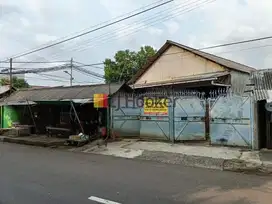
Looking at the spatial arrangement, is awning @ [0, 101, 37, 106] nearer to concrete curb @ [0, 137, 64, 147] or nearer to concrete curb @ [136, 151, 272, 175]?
concrete curb @ [0, 137, 64, 147]

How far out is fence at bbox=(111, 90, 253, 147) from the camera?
12508 mm

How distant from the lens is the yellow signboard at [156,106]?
49.6ft

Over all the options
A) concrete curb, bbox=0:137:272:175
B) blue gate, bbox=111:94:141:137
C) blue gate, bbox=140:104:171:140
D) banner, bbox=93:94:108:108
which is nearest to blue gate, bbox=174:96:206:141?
blue gate, bbox=140:104:171:140

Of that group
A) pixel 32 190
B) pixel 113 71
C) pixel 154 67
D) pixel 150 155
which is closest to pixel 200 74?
pixel 154 67

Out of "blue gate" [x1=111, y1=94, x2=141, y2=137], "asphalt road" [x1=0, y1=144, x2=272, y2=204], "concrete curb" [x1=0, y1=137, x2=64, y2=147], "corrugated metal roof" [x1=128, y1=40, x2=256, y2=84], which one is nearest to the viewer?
"asphalt road" [x1=0, y1=144, x2=272, y2=204]

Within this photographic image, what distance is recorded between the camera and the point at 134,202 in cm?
598

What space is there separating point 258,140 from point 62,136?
11.4m

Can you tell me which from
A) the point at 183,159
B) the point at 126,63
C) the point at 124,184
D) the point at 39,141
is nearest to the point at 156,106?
the point at 183,159

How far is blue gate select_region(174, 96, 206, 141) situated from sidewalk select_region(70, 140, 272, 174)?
2.44 ft

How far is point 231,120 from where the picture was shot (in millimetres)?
12703

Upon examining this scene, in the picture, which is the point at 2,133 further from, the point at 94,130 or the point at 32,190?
the point at 32,190

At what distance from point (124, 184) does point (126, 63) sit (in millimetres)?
29172

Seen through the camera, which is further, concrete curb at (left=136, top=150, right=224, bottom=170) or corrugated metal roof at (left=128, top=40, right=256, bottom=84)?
corrugated metal roof at (left=128, top=40, right=256, bottom=84)

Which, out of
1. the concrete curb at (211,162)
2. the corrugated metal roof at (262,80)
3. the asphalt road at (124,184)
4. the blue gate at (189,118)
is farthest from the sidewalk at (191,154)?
the corrugated metal roof at (262,80)
